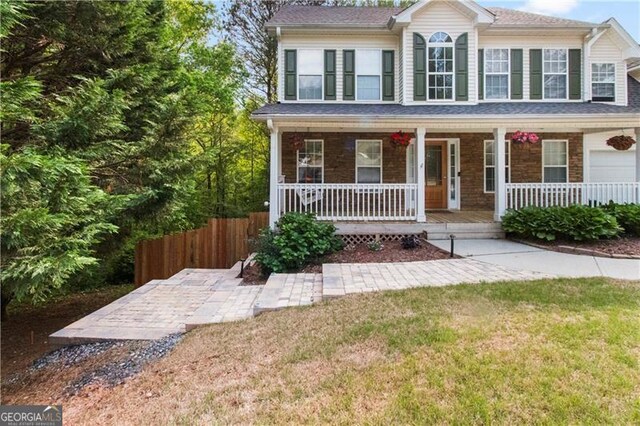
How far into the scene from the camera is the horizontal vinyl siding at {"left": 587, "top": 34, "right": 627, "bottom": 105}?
11.2 metres

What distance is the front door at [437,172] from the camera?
12242 millimetres

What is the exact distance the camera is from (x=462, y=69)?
1073 centimetres

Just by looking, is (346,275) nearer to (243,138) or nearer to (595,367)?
(595,367)

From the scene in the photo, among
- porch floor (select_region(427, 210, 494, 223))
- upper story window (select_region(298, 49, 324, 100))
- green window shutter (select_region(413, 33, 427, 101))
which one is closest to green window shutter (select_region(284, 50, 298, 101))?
upper story window (select_region(298, 49, 324, 100))

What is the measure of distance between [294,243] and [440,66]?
23.5 feet

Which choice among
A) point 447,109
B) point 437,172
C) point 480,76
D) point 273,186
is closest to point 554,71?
point 480,76

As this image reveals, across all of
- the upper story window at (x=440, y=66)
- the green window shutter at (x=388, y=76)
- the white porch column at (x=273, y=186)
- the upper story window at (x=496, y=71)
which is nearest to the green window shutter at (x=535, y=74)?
the upper story window at (x=496, y=71)

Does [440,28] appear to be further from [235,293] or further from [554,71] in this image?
[235,293]

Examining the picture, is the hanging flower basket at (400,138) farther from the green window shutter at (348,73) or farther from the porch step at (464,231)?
the porch step at (464,231)

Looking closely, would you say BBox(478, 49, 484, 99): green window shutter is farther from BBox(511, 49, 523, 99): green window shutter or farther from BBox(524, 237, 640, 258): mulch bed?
BBox(524, 237, 640, 258): mulch bed

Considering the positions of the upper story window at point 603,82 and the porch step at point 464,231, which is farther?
the upper story window at point 603,82

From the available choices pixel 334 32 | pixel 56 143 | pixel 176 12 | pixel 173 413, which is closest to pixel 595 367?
pixel 173 413

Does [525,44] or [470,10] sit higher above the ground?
[470,10]

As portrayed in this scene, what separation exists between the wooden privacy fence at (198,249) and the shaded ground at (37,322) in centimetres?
117
